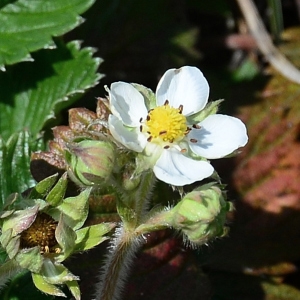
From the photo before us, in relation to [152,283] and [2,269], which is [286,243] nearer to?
[152,283]

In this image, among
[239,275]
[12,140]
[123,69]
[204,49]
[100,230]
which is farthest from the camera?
[204,49]

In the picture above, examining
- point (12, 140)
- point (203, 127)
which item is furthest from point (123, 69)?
point (203, 127)

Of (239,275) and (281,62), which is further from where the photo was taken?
(281,62)

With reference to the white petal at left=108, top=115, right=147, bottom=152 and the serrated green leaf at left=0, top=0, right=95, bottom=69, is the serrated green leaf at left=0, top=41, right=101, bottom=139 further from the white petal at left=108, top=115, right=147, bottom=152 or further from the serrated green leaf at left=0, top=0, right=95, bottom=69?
the white petal at left=108, top=115, right=147, bottom=152

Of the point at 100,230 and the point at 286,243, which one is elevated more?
the point at 100,230

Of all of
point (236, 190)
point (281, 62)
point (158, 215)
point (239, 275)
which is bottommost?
point (239, 275)

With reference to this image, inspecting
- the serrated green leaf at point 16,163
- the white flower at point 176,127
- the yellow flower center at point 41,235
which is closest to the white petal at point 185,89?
the white flower at point 176,127

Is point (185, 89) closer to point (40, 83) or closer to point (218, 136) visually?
point (218, 136)

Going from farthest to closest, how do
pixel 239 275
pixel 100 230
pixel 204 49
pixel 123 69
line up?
pixel 204 49, pixel 123 69, pixel 239 275, pixel 100 230
